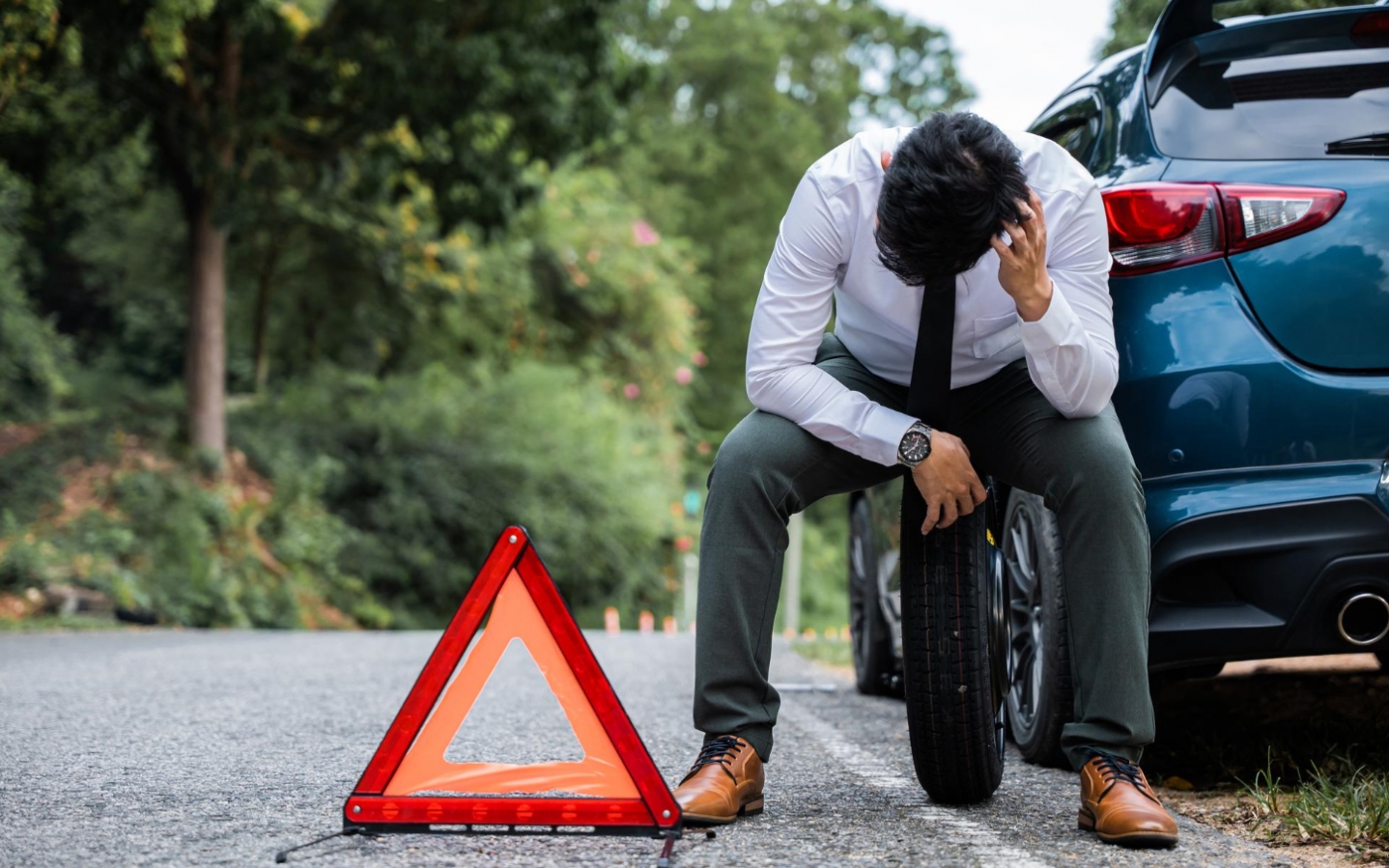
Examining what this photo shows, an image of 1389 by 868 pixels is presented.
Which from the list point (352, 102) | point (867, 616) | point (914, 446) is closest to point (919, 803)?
point (914, 446)

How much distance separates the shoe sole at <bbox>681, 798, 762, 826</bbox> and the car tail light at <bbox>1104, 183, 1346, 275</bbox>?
151 centimetres

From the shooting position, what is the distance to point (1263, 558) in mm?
3318

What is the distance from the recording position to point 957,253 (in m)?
3.01

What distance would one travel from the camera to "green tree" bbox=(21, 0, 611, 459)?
14.2m

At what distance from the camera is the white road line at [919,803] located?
2846mm

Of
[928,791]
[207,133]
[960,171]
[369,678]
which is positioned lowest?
[369,678]

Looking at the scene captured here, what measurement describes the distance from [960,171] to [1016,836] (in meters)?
1.36

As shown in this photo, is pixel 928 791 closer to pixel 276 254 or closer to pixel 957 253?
pixel 957 253

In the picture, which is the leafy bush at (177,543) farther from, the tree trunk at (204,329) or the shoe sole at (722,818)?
the shoe sole at (722,818)

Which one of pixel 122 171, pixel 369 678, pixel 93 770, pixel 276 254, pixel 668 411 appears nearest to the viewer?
pixel 93 770

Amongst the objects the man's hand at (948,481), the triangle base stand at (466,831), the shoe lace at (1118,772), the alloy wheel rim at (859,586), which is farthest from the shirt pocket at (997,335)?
the alloy wheel rim at (859,586)

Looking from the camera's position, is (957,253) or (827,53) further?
(827,53)

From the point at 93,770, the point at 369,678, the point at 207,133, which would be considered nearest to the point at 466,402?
the point at 207,133

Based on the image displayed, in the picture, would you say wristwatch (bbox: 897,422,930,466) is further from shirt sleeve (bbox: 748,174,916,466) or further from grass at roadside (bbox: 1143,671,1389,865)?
grass at roadside (bbox: 1143,671,1389,865)
